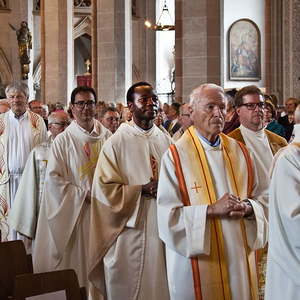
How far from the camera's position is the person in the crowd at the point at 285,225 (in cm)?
366

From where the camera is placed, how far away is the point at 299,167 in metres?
3.70

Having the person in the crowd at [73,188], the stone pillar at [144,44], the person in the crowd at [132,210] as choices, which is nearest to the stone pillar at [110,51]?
the person in the crowd at [73,188]

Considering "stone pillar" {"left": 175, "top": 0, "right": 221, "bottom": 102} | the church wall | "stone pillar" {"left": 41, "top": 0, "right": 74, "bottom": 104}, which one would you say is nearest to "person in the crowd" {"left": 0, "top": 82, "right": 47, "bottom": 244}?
"stone pillar" {"left": 175, "top": 0, "right": 221, "bottom": 102}

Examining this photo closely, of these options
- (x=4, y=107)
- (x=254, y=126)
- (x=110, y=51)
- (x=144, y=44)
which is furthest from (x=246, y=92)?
(x=144, y=44)

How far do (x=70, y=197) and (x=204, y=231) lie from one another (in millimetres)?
2228

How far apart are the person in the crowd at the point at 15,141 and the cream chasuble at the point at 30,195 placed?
0.60m

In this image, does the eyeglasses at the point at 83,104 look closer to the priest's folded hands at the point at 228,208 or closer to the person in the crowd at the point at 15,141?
the person in the crowd at the point at 15,141

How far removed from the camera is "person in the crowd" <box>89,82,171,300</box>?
560 centimetres

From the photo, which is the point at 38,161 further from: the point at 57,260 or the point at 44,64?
the point at 44,64

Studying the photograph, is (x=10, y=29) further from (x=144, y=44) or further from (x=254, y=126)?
(x=254, y=126)

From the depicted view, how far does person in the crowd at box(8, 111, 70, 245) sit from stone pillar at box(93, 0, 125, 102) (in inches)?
443

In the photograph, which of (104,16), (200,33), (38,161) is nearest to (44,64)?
(104,16)

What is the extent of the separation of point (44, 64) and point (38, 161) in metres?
17.9

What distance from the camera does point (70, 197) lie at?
253 inches
